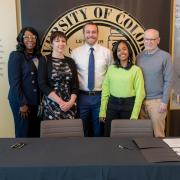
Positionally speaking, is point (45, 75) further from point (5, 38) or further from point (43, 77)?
point (5, 38)

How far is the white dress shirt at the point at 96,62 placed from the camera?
9.92 ft

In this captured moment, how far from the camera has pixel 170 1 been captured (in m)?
3.35

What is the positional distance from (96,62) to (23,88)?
78 centimetres

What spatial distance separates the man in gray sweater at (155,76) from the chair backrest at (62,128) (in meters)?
0.95

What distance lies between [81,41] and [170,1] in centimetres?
110

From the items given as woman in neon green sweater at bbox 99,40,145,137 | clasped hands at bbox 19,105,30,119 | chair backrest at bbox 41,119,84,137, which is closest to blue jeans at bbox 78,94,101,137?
woman in neon green sweater at bbox 99,40,145,137

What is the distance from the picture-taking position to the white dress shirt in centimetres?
302

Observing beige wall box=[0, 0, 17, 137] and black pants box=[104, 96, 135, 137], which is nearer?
black pants box=[104, 96, 135, 137]

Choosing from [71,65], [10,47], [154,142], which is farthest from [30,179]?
[10,47]

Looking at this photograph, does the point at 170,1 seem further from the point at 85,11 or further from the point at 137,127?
the point at 137,127

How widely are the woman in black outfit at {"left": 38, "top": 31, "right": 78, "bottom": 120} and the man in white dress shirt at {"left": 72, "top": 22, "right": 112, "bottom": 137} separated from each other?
15 centimetres

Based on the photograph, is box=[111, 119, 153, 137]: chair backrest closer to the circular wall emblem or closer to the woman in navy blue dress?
the woman in navy blue dress

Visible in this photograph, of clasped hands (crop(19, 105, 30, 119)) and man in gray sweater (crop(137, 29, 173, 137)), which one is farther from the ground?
man in gray sweater (crop(137, 29, 173, 137))

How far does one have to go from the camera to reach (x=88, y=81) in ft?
9.92
